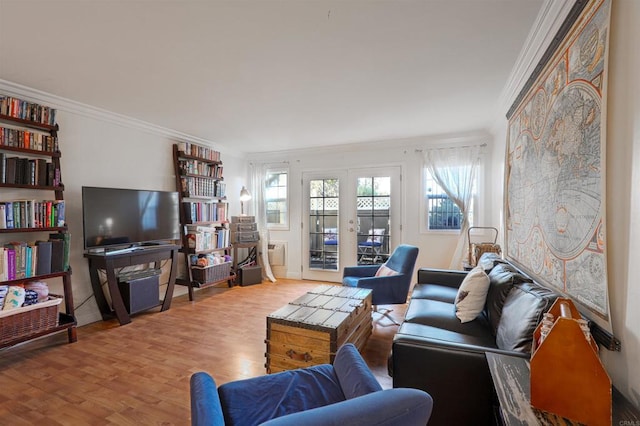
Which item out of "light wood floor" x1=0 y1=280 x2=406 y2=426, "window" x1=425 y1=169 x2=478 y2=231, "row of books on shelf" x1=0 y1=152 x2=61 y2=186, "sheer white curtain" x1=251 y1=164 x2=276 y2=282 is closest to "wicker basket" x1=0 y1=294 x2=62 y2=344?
"light wood floor" x1=0 y1=280 x2=406 y2=426

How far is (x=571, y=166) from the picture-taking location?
1.43 metres

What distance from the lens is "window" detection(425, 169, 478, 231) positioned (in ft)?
14.1

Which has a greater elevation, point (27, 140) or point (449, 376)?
point (27, 140)

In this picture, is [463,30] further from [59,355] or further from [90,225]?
[59,355]

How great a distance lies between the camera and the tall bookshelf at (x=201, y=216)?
421cm

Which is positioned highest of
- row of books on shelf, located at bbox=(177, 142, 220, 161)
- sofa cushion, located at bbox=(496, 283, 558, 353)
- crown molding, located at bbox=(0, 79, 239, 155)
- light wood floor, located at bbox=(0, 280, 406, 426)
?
crown molding, located at bbox=(0, 79, 239, 155)

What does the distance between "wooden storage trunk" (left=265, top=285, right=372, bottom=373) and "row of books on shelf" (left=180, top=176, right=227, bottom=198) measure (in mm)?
2724

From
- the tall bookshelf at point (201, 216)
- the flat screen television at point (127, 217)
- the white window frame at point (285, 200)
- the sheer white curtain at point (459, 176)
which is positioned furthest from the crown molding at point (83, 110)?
the sheer white curtain at point (459, 176)

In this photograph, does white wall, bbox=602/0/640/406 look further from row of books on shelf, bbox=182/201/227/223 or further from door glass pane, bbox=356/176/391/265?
row of books on shelf, bbox=182/201/227/223

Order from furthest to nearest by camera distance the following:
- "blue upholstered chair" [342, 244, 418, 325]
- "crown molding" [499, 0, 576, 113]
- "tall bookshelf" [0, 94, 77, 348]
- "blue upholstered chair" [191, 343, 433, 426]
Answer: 1. "blue upholstered chair" [342, 244, 418, 325]
2. "tall bookshelf" [0, 94, 77, 348]
3. "crown molding" [499, 0, 576, 113]
4. "blue upholstered chair" [191, 343, 433, 426]

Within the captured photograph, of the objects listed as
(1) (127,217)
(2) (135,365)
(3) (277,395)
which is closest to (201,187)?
(1) (127,217)

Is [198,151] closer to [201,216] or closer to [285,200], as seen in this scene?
[201,216]

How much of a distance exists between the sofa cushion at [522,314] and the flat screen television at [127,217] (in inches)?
145

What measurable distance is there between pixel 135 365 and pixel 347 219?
346 centimetres
